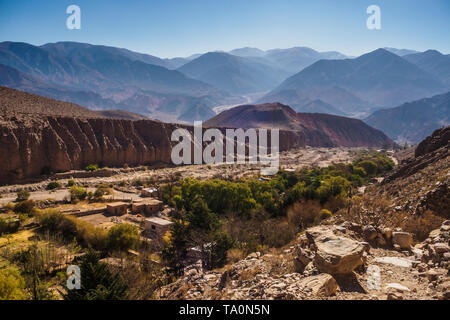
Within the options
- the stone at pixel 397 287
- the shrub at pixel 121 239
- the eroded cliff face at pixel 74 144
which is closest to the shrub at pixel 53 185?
the eroded cliff face at pixel 74 144

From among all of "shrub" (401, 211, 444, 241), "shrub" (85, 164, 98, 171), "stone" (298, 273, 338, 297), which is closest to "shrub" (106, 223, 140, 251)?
"stone" (298, 273, 338, 297)

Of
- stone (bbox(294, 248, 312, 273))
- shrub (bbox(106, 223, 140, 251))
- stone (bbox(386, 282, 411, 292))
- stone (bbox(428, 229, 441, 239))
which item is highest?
stone (bbox(428, 229, 441, 239))

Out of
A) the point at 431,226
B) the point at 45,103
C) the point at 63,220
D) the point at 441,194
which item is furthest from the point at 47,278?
the point at 45,103

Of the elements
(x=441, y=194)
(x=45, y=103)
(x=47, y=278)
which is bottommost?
(x=47, y=278)

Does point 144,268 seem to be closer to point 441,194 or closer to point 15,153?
point 441,194

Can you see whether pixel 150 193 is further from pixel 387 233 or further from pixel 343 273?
pixel 343 273

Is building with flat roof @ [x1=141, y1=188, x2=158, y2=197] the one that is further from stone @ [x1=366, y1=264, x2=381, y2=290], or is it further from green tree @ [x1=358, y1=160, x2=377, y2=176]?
green tree @ [x1=358, y1=160, x2=377, y2=176]
